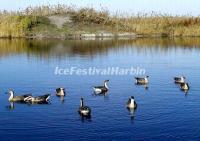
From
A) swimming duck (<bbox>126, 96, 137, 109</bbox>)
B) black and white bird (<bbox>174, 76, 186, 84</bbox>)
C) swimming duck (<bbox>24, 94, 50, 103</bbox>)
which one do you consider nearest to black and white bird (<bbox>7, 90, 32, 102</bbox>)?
swimming duck (<bbox>24, 94, 50, 103</bbox>)

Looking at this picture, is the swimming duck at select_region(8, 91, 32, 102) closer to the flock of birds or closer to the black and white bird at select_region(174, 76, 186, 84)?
the flock of birds

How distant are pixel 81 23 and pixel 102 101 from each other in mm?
56031

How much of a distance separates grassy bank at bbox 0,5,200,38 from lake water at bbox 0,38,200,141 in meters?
27.5

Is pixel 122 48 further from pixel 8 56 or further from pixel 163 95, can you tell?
pixel 163 95

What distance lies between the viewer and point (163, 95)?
30.5 m

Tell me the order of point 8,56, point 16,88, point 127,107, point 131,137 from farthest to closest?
point 8,56, point 16,88, point 127,107, point 131,137

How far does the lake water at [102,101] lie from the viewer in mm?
22328

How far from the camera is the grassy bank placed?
81438mm

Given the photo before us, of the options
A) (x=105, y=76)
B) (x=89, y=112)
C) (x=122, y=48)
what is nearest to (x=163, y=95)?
(x=89, y=112)

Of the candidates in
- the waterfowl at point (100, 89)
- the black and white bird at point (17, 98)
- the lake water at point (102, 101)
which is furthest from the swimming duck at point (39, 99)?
the waterfowl at point (100, 89)

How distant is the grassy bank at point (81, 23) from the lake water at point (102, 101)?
27493 mm

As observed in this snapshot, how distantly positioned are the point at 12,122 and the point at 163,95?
10.1 meters

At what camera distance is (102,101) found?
95.5ft

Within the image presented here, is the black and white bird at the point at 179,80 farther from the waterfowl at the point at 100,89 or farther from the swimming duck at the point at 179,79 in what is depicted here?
the waterfowl at the point at 100,89
